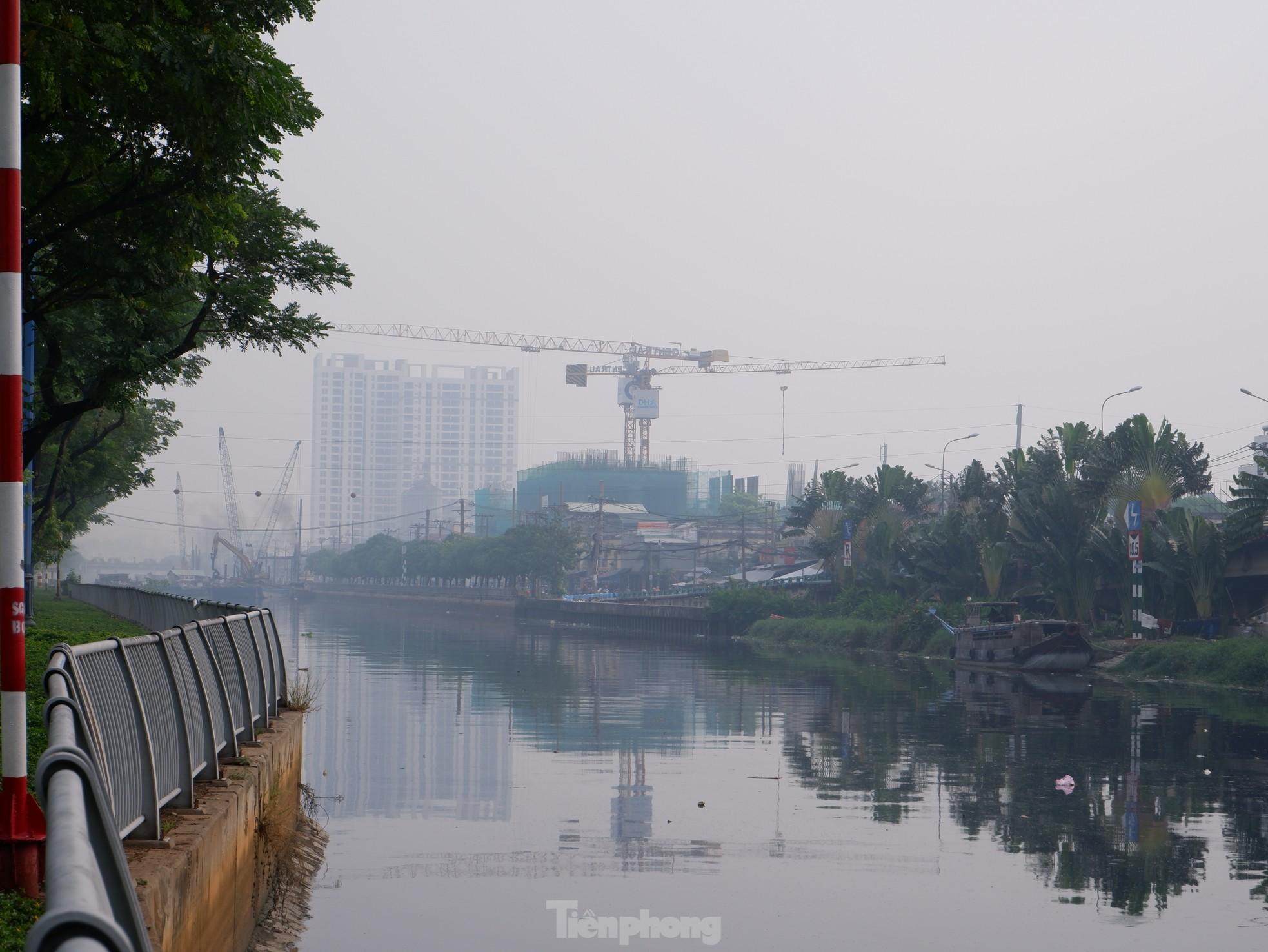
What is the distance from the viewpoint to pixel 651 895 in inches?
572

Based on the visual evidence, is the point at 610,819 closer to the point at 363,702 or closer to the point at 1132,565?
the point at 363,702

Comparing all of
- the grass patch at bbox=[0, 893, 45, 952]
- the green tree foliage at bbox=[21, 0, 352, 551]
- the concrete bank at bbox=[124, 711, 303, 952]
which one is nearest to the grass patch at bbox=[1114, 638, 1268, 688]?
the green tree foliage at bbox=[21, 0, 352, 551]

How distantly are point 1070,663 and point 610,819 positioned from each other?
1360 inches

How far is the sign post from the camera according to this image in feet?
162

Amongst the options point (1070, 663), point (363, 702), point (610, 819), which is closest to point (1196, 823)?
point (610, 819)

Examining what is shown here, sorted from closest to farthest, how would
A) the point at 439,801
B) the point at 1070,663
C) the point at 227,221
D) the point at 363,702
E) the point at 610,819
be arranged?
the point at 227,221
the point at 610,819
the point at 439,801
the point at 363,702
the point at 1070,663

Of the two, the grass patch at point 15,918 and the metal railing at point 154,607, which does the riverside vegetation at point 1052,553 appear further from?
the grass patch at point 15,918

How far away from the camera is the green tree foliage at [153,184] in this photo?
1243cm

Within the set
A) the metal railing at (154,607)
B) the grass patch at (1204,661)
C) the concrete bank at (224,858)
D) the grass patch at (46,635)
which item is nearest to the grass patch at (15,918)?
the concrete bank at (224,858)

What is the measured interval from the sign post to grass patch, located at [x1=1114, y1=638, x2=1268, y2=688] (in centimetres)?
225

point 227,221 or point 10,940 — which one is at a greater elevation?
point 227,221

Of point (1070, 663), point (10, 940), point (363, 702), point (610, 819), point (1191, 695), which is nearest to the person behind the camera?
point (10, 940)

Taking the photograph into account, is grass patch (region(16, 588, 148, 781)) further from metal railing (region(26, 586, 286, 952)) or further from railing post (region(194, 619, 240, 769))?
railing post (region(194, 619, 240, 769))

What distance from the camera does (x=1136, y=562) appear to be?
49.4 metres
